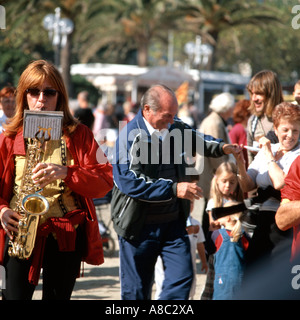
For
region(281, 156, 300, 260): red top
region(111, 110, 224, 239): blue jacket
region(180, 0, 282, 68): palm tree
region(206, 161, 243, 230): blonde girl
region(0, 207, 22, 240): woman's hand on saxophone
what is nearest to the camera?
region(0, 207, 22, 240): woman's hand on saxophone

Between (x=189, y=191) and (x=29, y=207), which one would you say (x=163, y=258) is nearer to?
(x=189, y=191)

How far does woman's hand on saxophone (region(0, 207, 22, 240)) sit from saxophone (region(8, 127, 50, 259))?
0.08 feet

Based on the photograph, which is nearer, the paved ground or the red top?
the red top

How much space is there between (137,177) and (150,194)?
0.50 feet

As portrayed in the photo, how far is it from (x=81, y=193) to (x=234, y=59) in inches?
2201

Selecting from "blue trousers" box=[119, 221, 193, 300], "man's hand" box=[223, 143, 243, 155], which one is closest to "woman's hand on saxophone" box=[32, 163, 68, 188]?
"blue trousers" box=[119, 221, 193, 300]

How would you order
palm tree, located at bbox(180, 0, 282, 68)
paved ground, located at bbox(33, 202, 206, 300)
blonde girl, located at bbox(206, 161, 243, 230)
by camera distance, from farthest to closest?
palm tree, located at bbox(180, 0, 282, 68) → paved ground, located at bbox(33, 202, 206, 300) → blonde girl, located at bbox(206, 161, 243, 230)

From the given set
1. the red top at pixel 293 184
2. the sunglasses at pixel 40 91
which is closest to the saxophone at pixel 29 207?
the sunglasses at pixel 40 91

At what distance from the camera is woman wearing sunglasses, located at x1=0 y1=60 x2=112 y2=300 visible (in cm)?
356

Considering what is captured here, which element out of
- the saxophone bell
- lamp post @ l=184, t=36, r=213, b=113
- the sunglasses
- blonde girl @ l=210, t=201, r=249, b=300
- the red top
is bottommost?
blonde girl @ l=210, t=201, r=249, b=300

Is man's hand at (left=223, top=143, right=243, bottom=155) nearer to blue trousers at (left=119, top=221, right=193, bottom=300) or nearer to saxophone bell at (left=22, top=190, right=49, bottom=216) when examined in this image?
blue trousers at (left=119, top=221, right=193, bottom=300)

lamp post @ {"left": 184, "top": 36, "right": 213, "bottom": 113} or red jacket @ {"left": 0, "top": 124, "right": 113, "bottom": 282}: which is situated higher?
lamp post @ {"left": 184, "top": 36, "right": 213, "bottom": 113}

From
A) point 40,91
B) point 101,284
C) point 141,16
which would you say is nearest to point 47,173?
point 40,91

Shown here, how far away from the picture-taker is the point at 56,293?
12.0ft
